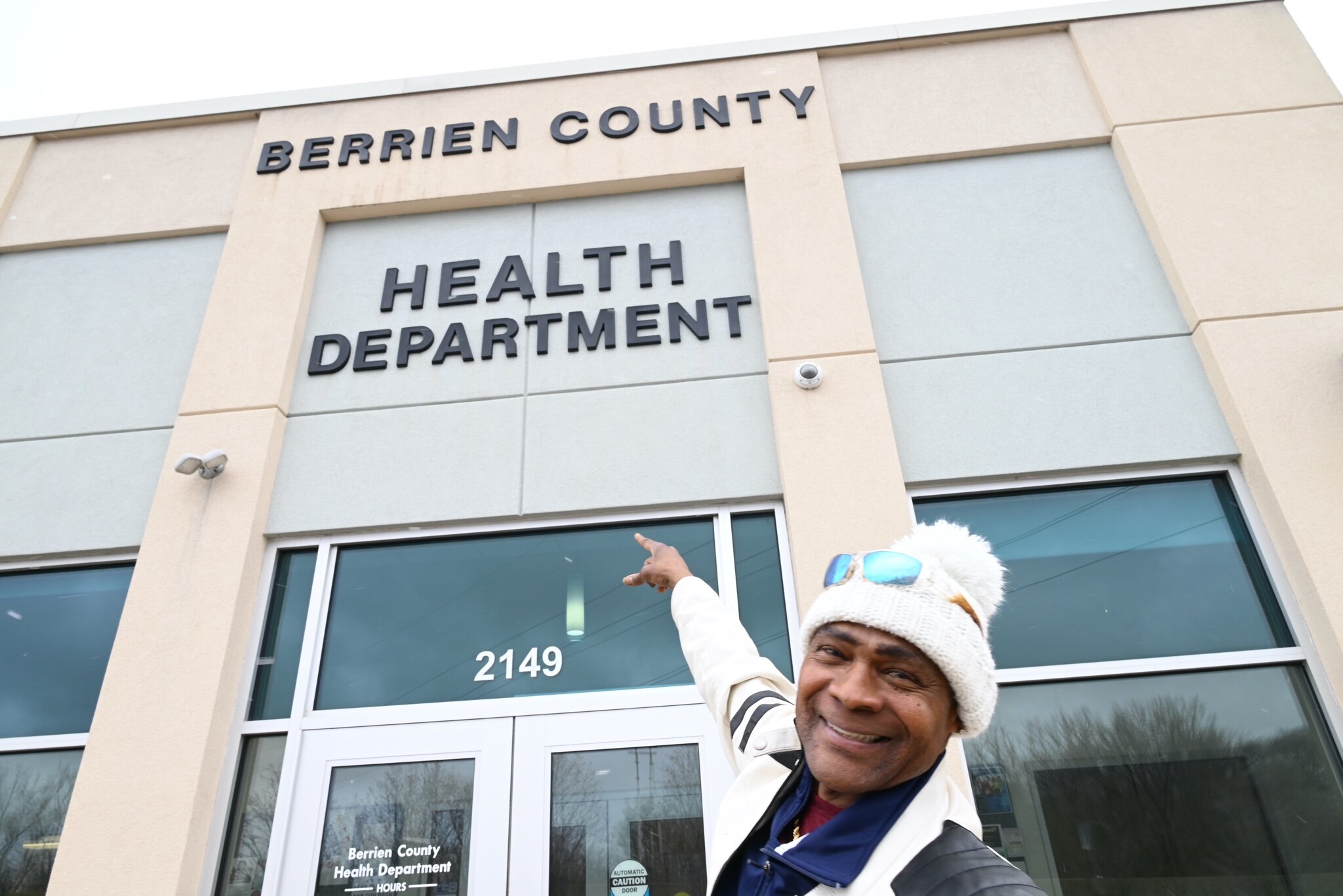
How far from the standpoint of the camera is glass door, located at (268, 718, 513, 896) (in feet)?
12.1

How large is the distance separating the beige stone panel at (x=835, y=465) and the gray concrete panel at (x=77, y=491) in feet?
11.8

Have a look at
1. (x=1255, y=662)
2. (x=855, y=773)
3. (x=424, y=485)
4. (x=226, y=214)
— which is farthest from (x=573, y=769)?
(x=226, y=214)

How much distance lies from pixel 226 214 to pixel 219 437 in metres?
1.85

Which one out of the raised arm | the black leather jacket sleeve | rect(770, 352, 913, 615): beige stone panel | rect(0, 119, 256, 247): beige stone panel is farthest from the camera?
rect(0, 119, 256, 247): beige stone panel

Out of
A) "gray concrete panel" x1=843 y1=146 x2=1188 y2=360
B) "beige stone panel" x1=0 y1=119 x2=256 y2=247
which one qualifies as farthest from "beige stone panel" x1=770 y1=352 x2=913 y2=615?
"beige stone panel" x1=0 y1=119 x2=256 y2=247

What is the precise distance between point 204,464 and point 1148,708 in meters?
4.90

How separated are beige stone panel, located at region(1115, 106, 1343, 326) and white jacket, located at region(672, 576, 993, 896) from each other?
384 cm

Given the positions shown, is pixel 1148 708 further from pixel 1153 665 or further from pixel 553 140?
pixel 553 140

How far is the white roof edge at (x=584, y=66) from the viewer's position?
18.4 ft

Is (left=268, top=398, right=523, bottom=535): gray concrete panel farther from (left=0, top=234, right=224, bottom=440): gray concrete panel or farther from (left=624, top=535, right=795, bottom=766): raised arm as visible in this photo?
(left=624, top=535, right=795, bottom=766): raised arm

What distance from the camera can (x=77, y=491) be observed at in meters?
4.60

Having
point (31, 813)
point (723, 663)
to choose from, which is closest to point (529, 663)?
point (723, 663)

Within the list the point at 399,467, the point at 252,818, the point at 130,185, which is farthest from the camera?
the point at 130,185

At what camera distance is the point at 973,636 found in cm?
152
